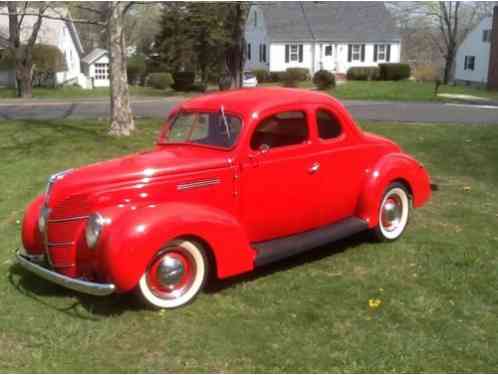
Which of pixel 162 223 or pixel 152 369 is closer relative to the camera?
pixel 152 369

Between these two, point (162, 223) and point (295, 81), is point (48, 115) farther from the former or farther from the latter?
point (295, 81)

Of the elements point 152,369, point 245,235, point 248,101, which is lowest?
point 152,369

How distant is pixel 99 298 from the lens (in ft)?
17.0

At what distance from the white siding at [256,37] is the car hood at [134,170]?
47.8m

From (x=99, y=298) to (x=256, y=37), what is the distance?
52.1 metres

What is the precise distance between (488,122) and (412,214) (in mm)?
11420

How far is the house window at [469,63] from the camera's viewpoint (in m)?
49.4

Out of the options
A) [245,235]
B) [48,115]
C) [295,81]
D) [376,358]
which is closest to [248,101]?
[245,235]

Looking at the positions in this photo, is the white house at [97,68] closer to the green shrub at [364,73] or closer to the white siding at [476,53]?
the green shrub at [364,73]

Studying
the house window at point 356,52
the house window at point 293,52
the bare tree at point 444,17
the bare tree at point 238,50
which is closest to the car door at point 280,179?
the bare tree at point 238,50

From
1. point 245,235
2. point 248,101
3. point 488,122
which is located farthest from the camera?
point 488,122

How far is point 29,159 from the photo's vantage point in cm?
1159

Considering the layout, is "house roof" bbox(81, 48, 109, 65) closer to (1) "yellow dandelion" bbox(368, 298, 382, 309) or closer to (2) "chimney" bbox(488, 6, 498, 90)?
(2) "chimney" bbox(488, 6, 498, 90)

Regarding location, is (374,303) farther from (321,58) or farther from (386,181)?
(321,58)
